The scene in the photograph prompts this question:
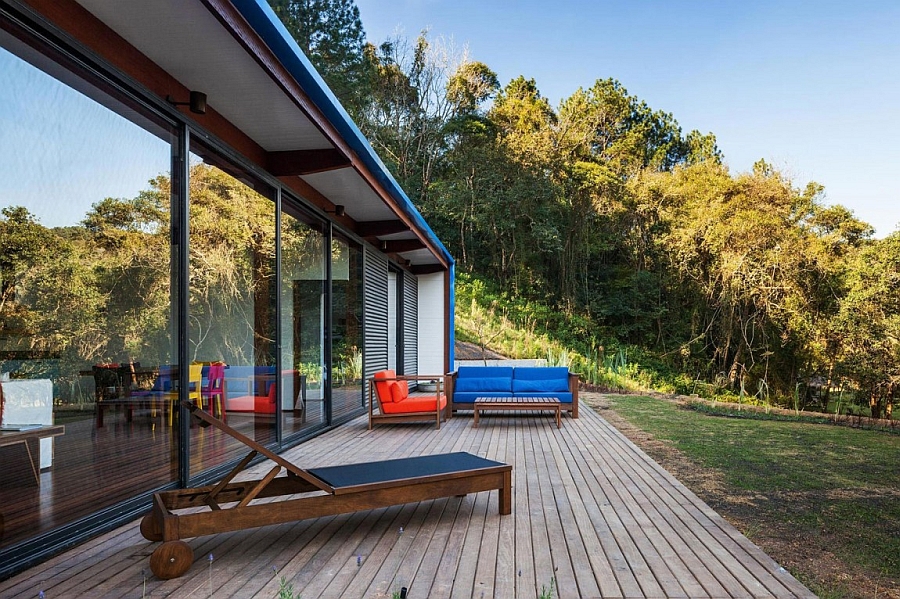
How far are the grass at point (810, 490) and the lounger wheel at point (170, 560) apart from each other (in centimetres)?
280

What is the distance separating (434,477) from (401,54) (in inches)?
822

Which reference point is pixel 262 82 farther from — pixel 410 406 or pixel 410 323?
pixel 410 323

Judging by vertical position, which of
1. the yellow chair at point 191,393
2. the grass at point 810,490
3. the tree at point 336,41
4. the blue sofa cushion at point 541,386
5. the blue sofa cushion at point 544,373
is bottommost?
the grass at point 810,490

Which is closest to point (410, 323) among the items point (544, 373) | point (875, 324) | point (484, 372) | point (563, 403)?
point (484, 372)

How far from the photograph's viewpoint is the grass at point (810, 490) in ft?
11.0

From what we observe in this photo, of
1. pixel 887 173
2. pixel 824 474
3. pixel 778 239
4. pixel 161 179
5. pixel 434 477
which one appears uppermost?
pixel 887 173

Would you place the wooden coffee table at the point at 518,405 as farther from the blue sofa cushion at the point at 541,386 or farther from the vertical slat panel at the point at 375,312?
the vertical slat panel at the point at 375,312

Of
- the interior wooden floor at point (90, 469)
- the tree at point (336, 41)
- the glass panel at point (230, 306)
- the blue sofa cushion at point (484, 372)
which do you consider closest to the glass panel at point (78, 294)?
the interior wooden floor at point (90, 469)

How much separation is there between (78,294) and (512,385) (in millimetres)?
6225

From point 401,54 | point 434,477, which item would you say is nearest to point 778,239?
point 401,54

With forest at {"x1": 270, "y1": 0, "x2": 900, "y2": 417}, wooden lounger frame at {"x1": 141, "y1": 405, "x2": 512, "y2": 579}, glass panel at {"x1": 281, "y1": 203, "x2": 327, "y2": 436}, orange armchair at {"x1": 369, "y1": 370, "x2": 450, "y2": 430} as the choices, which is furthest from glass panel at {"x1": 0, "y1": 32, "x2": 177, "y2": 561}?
forest at {"x1": 270, "y1": 0, "x2": 900, "y2": 417}

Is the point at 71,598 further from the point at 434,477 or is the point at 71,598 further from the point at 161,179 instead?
the point at 161,179

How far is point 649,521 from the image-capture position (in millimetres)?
3678

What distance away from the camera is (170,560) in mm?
2727
